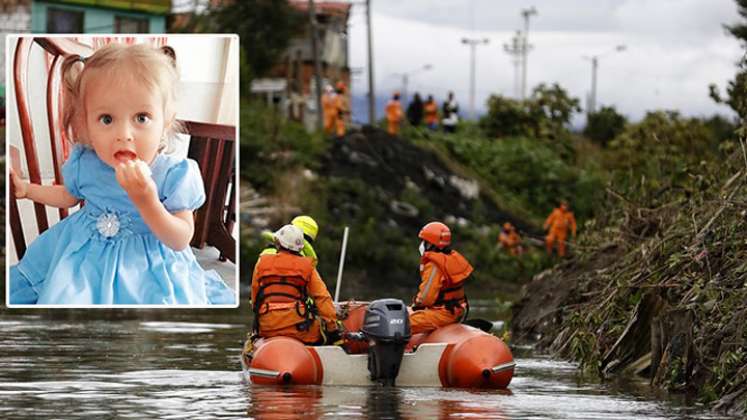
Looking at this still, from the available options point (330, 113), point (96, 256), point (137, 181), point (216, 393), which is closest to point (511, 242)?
point (330, 113)

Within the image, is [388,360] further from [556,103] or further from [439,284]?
[556,103]

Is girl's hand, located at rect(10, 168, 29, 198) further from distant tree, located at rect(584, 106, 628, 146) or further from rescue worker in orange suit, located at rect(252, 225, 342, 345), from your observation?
distant tree, located at rect(584, 106, 628, 146)

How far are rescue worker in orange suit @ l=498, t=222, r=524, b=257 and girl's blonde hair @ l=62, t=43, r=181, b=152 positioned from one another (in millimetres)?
40093

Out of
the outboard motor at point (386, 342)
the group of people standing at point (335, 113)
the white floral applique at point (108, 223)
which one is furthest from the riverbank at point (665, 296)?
the group of people standing at point (335, 113)

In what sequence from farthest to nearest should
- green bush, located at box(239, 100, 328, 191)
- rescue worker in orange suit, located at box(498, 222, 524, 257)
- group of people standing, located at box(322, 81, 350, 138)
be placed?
group of people standing, located at box(322, 81, 350, 138) → rescue worker in orange suit, located at box(498, 222, 524, 257) → green bush, located at box(239, 100, 328, 191)

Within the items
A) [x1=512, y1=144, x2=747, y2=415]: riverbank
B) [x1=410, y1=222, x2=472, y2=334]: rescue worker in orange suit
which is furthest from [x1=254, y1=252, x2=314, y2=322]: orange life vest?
[x1=512, y1=144, x2=747, y2=415]: riverbank

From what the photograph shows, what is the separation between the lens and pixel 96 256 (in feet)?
52.9

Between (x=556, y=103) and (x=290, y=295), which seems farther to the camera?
(x=556, y=103)

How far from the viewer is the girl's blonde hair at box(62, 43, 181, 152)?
16.2 meters

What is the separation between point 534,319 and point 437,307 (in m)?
8.93

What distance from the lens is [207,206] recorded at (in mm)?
16469

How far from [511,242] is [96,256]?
134 ft

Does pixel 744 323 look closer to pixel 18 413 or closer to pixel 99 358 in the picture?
pixel 18 413

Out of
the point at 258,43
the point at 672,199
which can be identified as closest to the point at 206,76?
the point at 672,199
